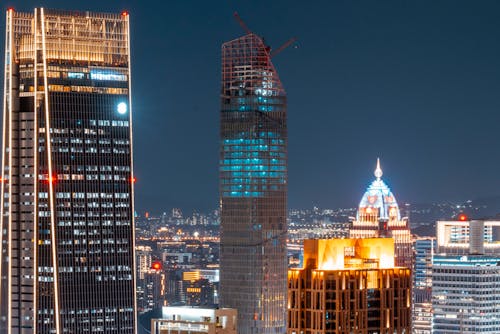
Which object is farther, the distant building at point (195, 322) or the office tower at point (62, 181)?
the office tower at point (62, 181)

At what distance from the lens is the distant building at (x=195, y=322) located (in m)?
132

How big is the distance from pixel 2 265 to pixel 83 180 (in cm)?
1017

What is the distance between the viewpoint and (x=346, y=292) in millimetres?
113062

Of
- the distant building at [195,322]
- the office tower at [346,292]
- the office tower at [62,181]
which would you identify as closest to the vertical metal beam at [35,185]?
the office tower at [62,181]

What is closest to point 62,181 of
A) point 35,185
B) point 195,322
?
point 35,185

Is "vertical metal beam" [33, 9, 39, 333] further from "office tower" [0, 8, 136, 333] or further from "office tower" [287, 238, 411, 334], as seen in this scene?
"office tower" [287, 238, 411, 334]

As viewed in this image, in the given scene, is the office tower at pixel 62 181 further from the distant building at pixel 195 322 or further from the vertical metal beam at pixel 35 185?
the distant building at pixel 195 322

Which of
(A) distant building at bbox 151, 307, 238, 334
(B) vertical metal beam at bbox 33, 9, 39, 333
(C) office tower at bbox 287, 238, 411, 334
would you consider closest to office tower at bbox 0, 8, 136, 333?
(B) vertical metal beam at bbox 33, 9, 39, 333

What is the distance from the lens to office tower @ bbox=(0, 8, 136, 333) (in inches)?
6452

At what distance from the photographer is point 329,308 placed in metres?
113

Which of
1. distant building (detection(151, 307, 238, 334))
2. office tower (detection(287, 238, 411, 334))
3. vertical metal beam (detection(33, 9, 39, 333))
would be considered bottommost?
distant building (detection(151, 307, 238, 334))

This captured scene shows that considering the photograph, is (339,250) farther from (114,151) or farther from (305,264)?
(114,151)

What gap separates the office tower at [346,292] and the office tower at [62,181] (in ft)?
173

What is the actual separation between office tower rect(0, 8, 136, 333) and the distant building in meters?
30.8
